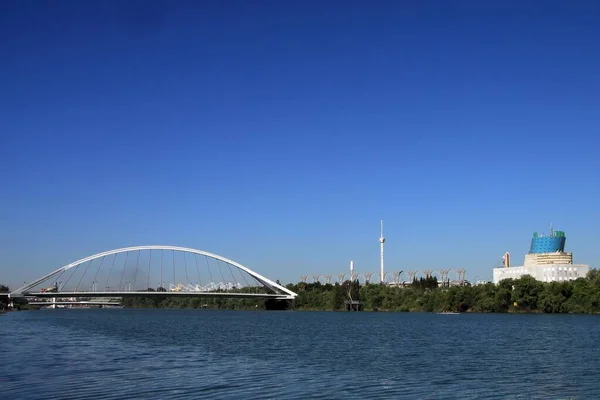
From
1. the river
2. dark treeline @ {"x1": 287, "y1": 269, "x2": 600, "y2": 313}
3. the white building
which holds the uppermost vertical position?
the white building

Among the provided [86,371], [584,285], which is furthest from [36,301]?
[86,371]

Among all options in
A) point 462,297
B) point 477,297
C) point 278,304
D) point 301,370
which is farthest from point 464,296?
point 301,370

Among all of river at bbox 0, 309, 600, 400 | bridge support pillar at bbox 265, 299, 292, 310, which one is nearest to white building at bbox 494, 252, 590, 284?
bridge support pillar at bbox 265, 299, 292, 310

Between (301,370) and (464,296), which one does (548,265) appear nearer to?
Answer: (464,296)

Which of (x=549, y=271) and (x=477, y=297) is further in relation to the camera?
(x=549, y=271)

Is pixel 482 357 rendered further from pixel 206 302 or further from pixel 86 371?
pixel 206 302

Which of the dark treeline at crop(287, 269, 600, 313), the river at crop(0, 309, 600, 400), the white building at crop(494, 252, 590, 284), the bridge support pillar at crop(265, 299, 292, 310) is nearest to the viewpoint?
the river at crop(0, 309, 600, 400)

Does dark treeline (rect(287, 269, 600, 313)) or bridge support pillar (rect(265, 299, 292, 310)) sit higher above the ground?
dark treeline (rect(287, 269, 600, 313))

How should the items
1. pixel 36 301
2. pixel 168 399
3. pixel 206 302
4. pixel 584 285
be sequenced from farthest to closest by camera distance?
pixel 206 302
pixel 36 301
pixel 584 285
pixel 168 399

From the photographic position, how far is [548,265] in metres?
140

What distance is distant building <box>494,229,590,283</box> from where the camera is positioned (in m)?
138

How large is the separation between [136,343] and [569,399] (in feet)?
91.4

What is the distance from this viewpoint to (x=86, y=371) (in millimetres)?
24469

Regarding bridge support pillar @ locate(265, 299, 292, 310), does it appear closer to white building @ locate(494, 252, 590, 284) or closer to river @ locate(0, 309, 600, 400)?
white building @ locate(494, 252, 590, 284)
